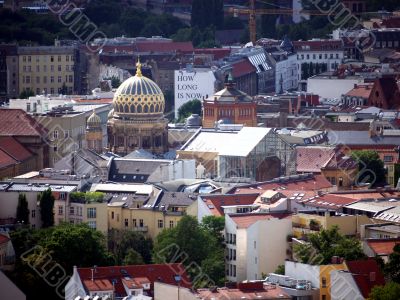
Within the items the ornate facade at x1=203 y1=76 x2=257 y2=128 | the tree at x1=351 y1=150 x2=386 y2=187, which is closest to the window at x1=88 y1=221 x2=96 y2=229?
the tree at x1=351 y1=150 x2=386 y2=187

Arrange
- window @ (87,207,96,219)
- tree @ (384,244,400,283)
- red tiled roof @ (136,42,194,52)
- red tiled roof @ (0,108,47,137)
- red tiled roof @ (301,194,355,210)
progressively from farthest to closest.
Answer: red tiled roof @ (136,42,194,52)
red tiled roof @ (0,108,47,137)
window @ (87,207,96,219)
red tiled roof @ (301,194,355,210)
tree @ (384,244,400,283)

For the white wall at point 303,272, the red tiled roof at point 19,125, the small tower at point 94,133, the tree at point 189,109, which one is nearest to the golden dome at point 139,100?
the small tower at point 94,133

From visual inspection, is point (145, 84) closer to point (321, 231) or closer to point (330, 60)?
point (321, 231)

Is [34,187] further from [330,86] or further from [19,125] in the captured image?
[330,86]

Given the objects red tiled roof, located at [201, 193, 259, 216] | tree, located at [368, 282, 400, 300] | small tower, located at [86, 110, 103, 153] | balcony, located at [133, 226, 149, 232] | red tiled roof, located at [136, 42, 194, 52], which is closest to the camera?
tree, located at [368, 282, 400, 300]

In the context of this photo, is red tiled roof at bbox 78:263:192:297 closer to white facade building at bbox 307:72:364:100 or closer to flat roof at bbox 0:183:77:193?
flat roof at bbox 0:183:77:193
